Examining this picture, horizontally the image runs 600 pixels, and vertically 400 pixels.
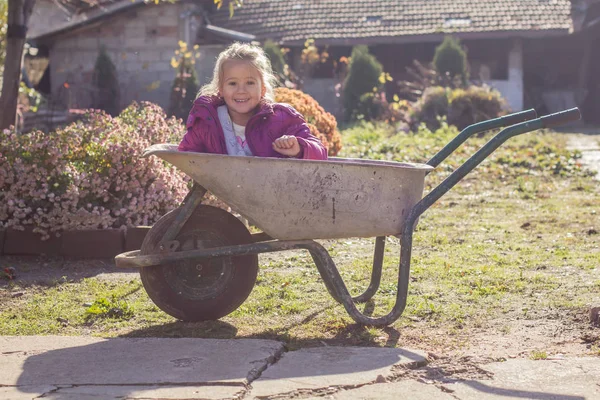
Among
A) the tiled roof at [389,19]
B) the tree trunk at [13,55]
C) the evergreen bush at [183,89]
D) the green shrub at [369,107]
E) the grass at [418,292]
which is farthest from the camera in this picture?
the tiled roof at [389,19]

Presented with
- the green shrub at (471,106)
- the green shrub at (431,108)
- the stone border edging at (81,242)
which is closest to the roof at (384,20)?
the green shrub at (431,108)

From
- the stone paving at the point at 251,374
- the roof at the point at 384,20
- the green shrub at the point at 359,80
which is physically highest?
the roof at the point at 384,20

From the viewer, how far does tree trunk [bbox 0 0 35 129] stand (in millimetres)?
7777

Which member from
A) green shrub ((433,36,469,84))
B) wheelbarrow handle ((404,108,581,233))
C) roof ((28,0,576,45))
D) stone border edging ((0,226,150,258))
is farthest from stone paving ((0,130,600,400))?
roof ((28,0,576,45))

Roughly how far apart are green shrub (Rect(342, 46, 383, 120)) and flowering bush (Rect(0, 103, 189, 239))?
49.4 ft

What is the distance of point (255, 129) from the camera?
4215mm

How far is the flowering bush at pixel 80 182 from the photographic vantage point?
5934 millimetres

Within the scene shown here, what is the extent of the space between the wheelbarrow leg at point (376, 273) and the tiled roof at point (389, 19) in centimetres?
1966

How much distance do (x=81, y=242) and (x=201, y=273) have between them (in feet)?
6.60

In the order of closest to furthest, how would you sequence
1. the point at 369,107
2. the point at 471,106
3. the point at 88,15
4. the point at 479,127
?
1. the point at 479,127
2. the point at 471,106
3. the point at 369,107
4. the point at 88,15

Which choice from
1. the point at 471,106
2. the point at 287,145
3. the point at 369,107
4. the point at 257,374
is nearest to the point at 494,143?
the point at 287,145

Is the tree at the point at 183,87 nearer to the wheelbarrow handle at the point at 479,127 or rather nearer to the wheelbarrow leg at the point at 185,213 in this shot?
the wheelbarrow handle at the point at 479,127

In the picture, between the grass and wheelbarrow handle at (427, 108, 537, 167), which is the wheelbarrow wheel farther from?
wheelbarrow handle at (427, 108, 537, 167)

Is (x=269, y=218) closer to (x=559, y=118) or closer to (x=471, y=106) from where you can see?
(x=559, y=118)
